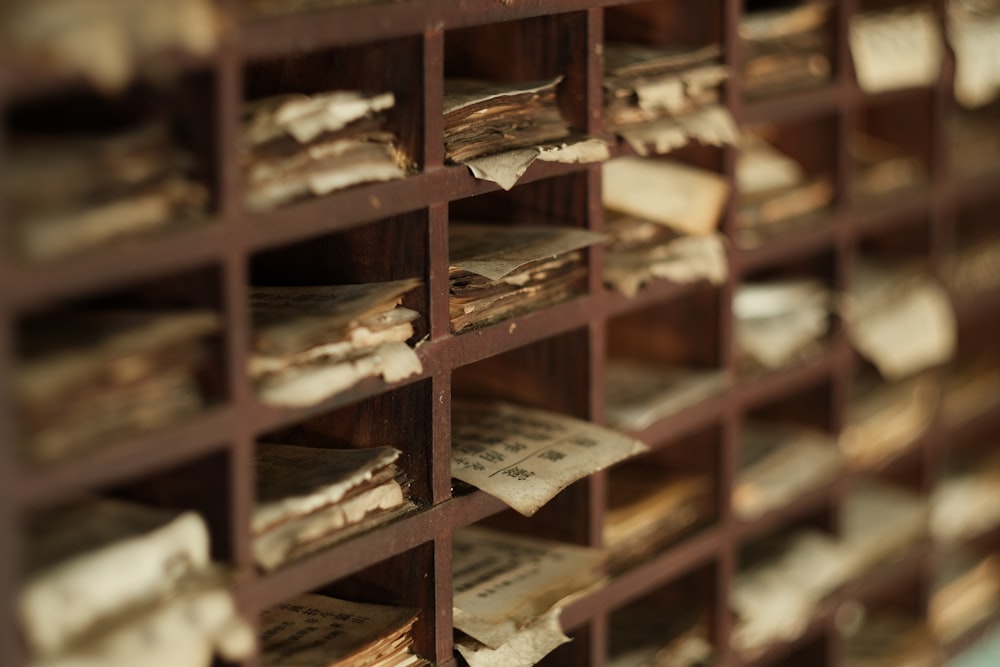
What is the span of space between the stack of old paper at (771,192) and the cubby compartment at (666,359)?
0.11m

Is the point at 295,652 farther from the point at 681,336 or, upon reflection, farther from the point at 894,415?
the point at 894,415

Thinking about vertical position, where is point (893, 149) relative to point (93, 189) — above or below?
below

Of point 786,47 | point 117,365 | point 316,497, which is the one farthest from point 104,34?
point 786,47

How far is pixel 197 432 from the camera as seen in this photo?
3.49ft

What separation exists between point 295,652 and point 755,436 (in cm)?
89

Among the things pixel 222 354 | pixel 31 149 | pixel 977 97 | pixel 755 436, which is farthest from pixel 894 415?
pixel 31 149

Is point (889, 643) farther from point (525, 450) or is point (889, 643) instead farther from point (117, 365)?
point (117, 365)

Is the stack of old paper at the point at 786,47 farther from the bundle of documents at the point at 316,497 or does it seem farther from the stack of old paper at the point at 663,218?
the bundle of documents at the point at 316,497

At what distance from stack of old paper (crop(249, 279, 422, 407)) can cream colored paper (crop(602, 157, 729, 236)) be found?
0.39 metres

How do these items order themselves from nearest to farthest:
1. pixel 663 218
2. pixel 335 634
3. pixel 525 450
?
pixel 335 634 → pixel 525 450 → pixel 663 218

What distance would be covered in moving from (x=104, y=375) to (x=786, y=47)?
104cm

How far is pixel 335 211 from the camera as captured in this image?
3.82 ft

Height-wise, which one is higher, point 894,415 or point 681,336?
point 681,336

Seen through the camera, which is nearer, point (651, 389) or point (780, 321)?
point (651, 389)
